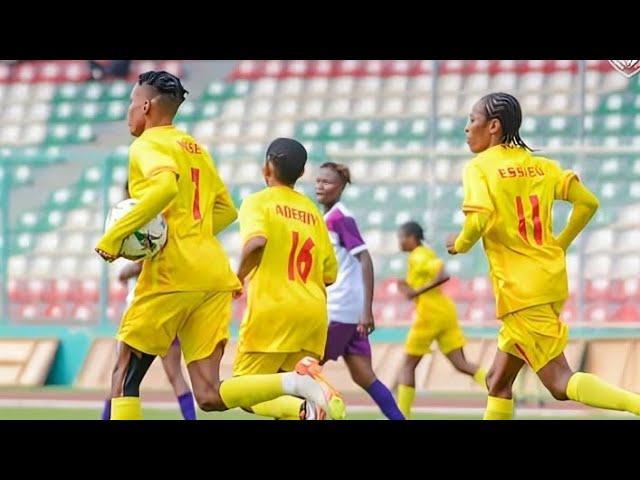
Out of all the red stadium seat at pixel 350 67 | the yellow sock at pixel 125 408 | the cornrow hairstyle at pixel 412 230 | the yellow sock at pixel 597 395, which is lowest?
the yellow sock at pixel 125 408

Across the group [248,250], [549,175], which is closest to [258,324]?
[248,250]

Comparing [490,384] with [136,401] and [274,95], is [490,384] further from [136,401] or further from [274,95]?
[274,95]

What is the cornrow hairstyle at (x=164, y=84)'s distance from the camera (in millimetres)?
8907

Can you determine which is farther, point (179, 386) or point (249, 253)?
point (179, 386)

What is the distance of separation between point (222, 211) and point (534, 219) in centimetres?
171

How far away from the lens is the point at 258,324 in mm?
9320

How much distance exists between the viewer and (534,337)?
9000 mm

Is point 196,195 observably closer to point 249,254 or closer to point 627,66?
point 249,254

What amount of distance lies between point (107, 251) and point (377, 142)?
11752mm

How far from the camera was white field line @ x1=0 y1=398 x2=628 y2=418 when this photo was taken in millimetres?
14216

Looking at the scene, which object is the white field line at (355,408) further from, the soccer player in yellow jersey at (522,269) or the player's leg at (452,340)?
the soccer player in yellow jersey at (522,269)

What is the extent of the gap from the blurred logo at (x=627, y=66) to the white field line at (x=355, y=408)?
5.63m

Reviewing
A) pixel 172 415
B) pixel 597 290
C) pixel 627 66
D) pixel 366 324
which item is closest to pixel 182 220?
pixel 366 324

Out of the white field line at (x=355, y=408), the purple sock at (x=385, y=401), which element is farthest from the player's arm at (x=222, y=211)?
the white field line at (x=355, y=408)
